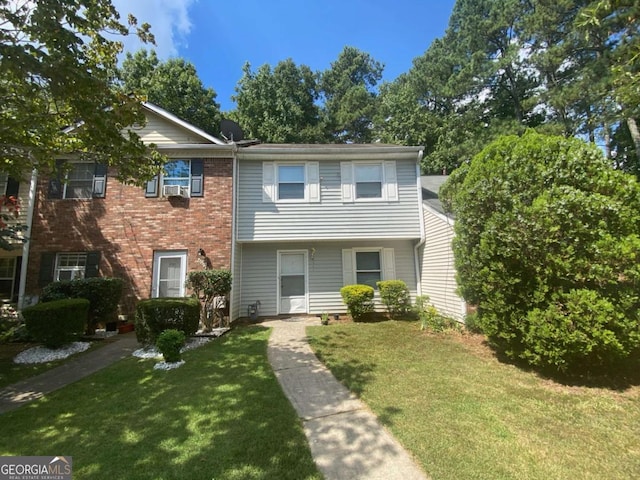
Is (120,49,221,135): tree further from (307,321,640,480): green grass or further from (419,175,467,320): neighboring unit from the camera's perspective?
(307,321,640,480): green grass

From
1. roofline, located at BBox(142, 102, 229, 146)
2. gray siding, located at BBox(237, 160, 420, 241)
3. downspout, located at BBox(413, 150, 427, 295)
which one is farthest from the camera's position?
downspout, located at BBox(413, 150, 427, 295)

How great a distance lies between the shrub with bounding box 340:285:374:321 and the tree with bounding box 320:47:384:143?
1992 cm

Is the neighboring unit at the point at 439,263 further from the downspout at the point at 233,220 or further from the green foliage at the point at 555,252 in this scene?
the downspout at the point at 233,220

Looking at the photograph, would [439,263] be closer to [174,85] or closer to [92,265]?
[92,265]

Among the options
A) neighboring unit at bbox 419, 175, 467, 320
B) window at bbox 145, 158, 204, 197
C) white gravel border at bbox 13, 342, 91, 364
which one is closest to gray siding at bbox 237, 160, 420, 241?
neighboring unit at bbox 419, 175, 467, 320

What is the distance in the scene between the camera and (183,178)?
9.95 meters

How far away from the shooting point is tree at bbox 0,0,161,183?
456cm

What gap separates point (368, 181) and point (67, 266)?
1031 cm

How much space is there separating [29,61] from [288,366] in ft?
20.5

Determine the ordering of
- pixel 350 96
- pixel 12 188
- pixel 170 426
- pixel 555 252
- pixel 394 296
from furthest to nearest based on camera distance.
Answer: pixel 350 96 → pixel 12 188 → pixel 394 296 → pixel 555 252 → pixel 170 426

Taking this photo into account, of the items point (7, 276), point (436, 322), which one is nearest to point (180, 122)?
point (7, 276)

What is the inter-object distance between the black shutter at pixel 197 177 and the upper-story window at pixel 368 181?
4.74 meters

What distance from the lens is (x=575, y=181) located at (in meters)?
4.74

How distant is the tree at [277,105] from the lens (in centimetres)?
2383
